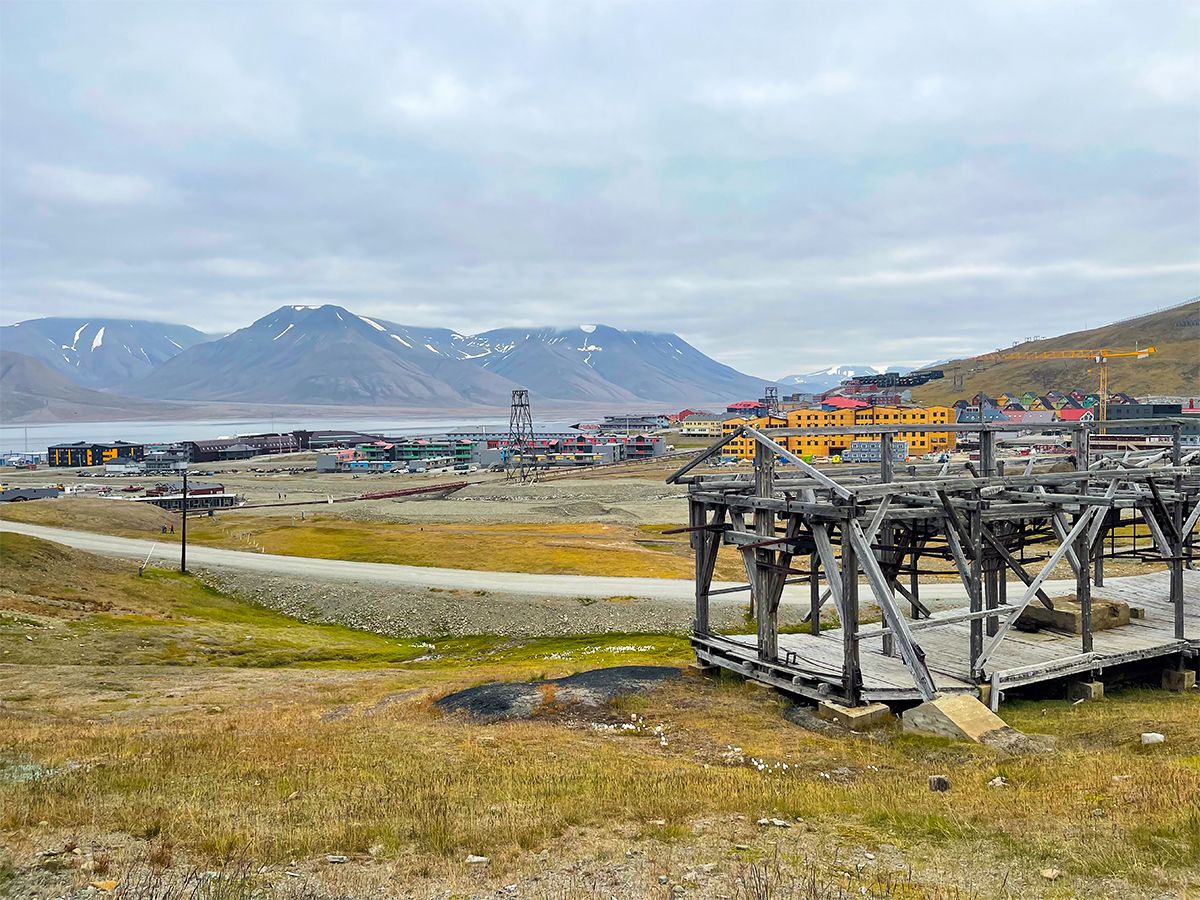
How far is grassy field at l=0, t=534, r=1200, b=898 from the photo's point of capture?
11.4 meters

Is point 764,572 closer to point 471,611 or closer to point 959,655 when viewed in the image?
point 959,655

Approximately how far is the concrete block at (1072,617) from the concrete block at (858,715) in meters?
10.2

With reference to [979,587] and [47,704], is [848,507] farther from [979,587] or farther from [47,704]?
A: [47,704]

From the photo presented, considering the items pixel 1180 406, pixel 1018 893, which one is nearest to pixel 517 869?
pixel 1018 893

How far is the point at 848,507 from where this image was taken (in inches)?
886

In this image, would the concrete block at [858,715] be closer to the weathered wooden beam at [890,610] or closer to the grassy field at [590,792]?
the grassy field at [590,792]

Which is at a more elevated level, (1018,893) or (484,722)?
(1018,893)

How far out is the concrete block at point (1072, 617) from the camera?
2853 centimetres

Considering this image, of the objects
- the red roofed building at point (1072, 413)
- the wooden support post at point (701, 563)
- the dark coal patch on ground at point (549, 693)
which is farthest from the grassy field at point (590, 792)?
the red roofed building at point (1072, 413)

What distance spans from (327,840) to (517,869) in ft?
9.82

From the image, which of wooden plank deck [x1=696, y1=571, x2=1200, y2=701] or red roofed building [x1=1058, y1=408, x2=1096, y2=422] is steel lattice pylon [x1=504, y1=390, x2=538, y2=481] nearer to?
red roofed building [x1=1058, y1=408, x2=1096, y2=422]

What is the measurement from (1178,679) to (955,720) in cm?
1277

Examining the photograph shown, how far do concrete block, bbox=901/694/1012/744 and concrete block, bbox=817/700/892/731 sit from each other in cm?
87

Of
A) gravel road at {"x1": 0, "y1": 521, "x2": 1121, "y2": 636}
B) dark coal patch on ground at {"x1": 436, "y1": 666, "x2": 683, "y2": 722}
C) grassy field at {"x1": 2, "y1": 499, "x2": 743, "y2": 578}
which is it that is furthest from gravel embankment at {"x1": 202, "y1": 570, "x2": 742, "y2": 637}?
dark coal patch on ground at {"x1": 436, "y1": 666, "x2": 683, "y2": 722}
